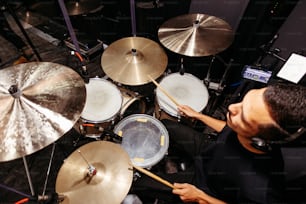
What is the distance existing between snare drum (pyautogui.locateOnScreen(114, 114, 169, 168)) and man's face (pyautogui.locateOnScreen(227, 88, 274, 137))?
0.69m

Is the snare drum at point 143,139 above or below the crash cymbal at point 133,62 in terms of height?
below

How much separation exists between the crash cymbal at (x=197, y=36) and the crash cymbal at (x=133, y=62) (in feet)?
0.57

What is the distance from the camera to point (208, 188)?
4.54 feet

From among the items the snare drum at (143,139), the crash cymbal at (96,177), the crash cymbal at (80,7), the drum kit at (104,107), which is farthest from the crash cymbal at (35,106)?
the crash cymbal at (80,7)

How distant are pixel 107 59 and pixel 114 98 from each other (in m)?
0.34

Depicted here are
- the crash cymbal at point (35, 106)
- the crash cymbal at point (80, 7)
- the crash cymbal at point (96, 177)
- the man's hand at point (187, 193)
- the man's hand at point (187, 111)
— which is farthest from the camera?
the crash cymbal at point (80, 7)

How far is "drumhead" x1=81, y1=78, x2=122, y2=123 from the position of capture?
1628 millimetres

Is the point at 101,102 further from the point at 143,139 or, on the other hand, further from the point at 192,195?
the point at 192,195

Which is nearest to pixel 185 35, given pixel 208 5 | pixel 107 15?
pixel 208 5

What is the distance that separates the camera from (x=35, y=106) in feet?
3.39

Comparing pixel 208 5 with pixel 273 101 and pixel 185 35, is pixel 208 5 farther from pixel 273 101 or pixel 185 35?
pixel 273 101

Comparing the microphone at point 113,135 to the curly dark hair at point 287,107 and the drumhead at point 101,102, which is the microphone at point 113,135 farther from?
the curly dark hair at point 287,107

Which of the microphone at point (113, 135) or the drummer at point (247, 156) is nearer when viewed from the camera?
the drummer at point (247, 156)

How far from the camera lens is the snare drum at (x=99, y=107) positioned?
1613mm
